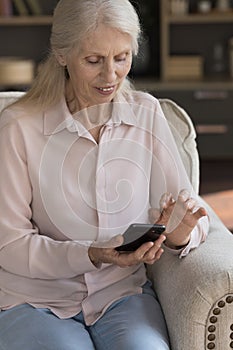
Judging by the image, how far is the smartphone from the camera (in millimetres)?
1474

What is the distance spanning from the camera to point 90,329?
1590mm

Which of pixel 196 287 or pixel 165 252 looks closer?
pixel 196 287

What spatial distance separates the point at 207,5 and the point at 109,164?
305cm

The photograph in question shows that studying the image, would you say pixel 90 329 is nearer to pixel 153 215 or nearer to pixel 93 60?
pixel 153 215

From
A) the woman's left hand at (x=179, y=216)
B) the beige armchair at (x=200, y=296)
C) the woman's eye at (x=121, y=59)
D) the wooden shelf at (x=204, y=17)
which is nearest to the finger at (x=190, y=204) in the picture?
the woman's left hand at (x=179, y=216)

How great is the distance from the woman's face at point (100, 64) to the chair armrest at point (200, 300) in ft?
1.36

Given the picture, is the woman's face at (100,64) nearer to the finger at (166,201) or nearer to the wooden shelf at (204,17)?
the finger at (166,201)

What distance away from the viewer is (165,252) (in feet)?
5.62

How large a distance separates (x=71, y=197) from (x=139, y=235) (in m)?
0.22

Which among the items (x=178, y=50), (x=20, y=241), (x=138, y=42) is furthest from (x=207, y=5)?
(x=20, y=241)

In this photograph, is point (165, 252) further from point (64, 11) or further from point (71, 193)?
point (64, 11)

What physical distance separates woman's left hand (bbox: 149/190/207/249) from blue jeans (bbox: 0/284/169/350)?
0.55 feet

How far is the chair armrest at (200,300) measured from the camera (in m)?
1.45

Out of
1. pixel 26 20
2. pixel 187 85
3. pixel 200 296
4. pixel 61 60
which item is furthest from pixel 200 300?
pixel 26 20
